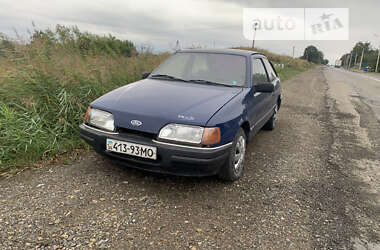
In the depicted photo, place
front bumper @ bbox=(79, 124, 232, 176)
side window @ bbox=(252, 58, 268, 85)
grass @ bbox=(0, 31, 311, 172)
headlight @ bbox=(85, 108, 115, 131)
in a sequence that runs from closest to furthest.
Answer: front bumper @ bbox=(79, 124, 232, 176) < headlight @ bbox=(85, 108, 115, 131) < grass @ bbox=(0, 31, 311, 172) < side window @ bbox=(252, 58, 268, 85)

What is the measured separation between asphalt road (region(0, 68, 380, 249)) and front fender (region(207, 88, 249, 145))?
657mm

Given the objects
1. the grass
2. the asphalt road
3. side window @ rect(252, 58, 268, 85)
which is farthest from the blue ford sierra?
the grass

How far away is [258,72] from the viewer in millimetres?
3855

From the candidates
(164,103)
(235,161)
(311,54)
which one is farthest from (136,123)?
(311,54)

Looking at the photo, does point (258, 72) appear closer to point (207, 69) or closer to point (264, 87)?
point (264, 87)

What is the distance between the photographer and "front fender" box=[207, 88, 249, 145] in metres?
2.44

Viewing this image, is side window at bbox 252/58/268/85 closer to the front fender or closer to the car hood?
the car hood

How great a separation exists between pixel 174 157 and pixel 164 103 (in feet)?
2.01

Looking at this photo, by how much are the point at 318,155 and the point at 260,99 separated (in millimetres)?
1296

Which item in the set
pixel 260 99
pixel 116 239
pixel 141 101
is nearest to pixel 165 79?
pixel 141 101

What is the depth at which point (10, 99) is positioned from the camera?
12.5 feet

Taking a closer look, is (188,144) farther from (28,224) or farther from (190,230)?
(28,224)

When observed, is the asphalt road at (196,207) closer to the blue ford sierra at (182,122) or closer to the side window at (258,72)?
the blue ford sierra at (182,122)

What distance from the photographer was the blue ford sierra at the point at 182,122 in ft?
7.73
